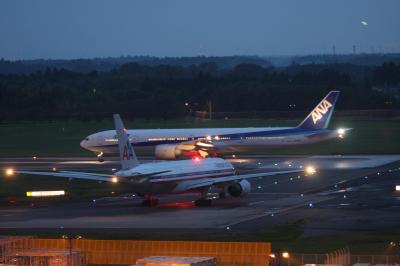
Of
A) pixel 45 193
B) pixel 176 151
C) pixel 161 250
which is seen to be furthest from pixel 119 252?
pixel 176 151

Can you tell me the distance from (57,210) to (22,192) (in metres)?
12.3

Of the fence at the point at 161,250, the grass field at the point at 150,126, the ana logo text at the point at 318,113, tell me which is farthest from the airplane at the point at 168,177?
the grass field at the point at 150,126

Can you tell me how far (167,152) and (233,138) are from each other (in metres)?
6.75

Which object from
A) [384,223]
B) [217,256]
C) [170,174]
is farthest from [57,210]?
[217,256]

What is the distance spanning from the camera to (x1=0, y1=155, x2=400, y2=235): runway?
2023 inches

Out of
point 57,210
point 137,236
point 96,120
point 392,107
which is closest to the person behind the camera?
point 137,236

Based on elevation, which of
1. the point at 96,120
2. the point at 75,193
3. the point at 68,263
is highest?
the point at 96,120

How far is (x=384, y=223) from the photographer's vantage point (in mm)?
50031

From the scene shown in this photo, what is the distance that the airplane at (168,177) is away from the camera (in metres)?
58.6

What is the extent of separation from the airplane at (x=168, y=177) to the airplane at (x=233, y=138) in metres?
36.2

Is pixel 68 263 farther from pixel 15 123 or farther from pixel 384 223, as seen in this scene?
pixel 15 123

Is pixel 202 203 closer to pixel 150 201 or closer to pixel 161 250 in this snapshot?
pixel 150 201

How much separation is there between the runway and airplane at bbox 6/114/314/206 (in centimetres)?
95

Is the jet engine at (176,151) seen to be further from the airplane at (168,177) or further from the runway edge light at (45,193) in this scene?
the airplane at (168,177)
